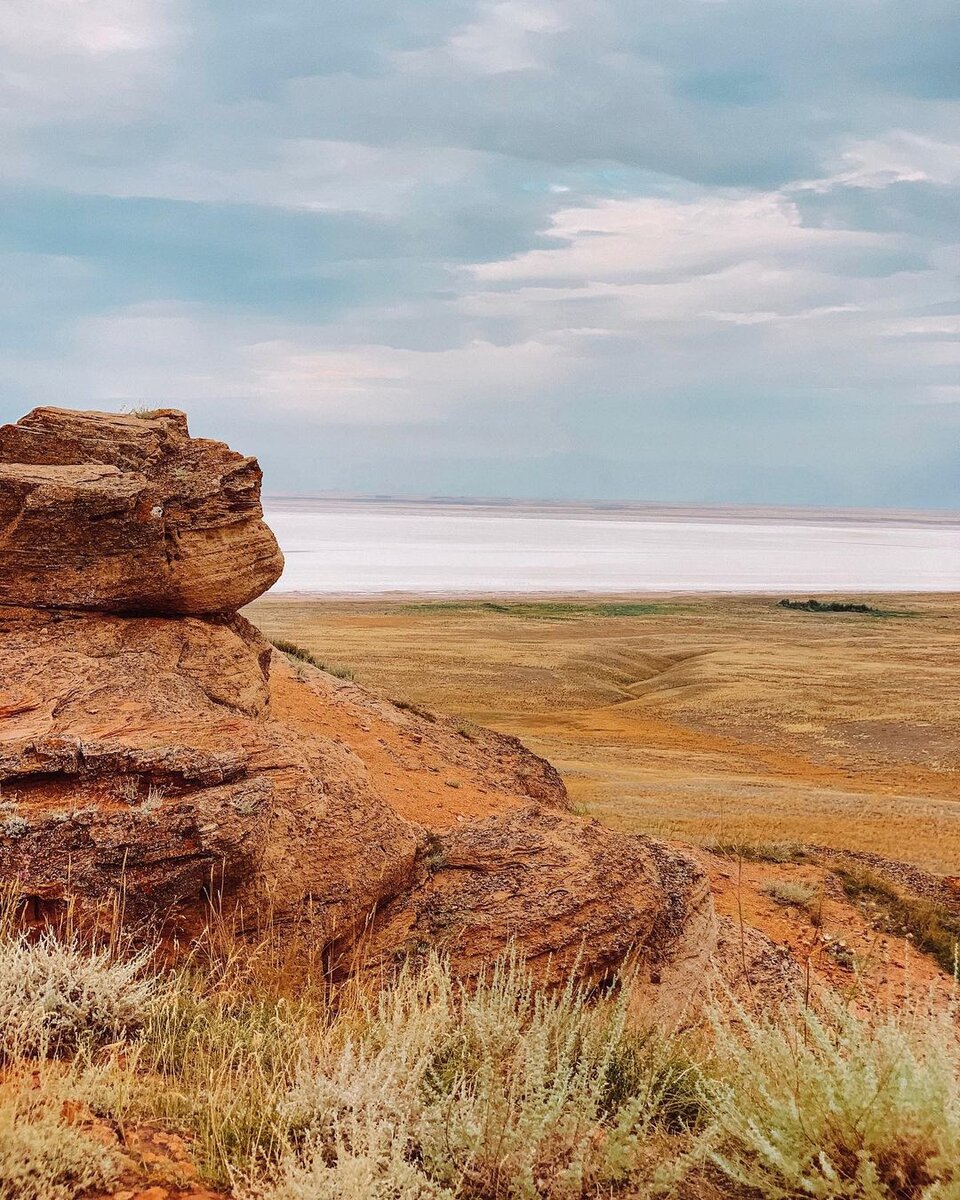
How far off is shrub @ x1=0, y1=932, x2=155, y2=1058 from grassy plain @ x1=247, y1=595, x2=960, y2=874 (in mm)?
12615

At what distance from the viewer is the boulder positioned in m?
10.5

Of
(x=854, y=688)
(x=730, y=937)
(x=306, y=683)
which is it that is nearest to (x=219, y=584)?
(x=306, y=683)

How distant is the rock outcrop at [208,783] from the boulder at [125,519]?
0.08 feet

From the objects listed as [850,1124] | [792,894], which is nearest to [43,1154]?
[850,1124]

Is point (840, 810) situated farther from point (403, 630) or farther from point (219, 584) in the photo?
point (403, 630)

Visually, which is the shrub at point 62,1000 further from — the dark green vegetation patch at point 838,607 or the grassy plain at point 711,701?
the dark green vegetation patch at point 838,607

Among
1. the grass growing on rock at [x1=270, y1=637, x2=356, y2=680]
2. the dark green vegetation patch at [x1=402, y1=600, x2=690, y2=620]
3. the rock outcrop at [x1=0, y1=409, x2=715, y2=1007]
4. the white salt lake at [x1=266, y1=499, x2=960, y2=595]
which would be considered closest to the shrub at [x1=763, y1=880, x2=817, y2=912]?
the rock outcrop at [x1=0, y1=409, x2=715, y2=1007]

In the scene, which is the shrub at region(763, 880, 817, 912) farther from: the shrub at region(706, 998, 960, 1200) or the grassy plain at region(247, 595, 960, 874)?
the shrub at region(706, 998, 960, 1200)

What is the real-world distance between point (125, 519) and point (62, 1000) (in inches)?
265

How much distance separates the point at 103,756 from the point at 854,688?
4632cm

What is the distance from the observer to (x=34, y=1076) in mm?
4254

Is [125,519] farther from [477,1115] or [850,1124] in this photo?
[850,1124]

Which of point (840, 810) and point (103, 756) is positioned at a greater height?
point (103, 756)

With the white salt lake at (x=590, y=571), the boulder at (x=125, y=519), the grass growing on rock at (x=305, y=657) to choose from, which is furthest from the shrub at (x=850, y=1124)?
the white salt lake at (x=590, y=571)
